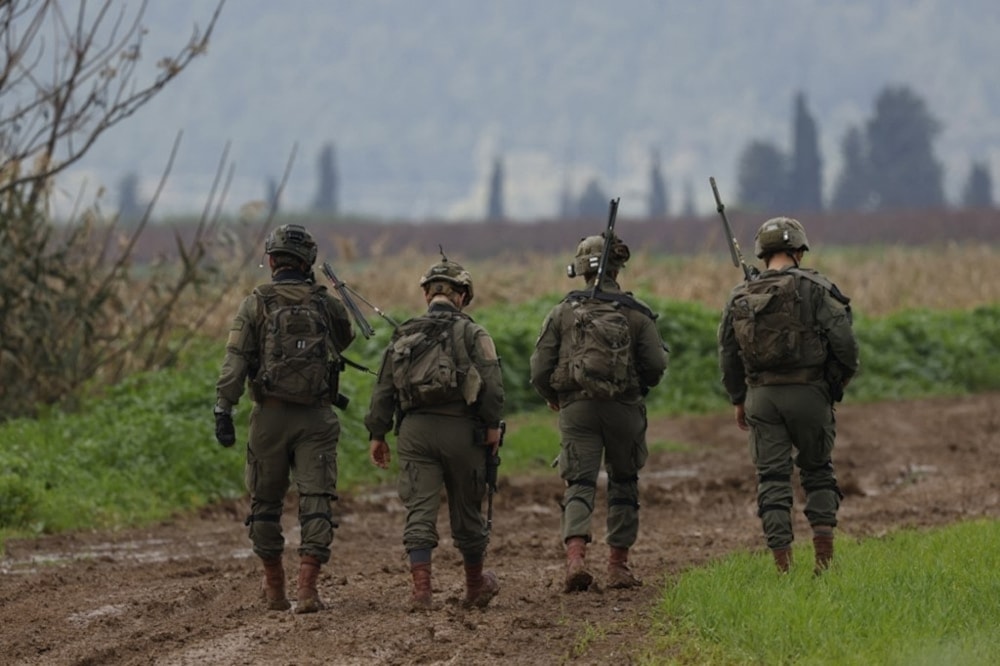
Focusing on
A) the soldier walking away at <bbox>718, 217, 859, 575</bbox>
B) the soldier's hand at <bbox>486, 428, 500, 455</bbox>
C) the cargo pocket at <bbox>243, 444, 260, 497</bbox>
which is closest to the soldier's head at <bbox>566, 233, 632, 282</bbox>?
the soldier walking away at <bbox>718, 217, 859, 575</bbox>

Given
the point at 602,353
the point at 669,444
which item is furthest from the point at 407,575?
the point at 669,444

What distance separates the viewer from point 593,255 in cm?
969

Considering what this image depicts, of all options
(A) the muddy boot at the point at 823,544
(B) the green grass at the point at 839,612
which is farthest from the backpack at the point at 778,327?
(B) the green grass at the point at 839,612

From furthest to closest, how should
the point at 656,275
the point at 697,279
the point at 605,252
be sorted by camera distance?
1. the point at 656,275
2. the point at 697,279
3. the point at 605,252

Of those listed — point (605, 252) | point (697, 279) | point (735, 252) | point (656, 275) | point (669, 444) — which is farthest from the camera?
point (656, 275)

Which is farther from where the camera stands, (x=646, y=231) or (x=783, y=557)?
(x=646, y=231)

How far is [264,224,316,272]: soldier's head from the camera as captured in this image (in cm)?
916

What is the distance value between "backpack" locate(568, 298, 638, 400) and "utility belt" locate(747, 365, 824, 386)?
2.47ft

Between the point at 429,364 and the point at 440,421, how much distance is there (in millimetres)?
325

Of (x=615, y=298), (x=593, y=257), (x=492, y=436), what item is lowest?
(x=492, y=436)

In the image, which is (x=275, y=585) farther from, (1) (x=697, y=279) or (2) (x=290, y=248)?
(1) (x=697, y=279)

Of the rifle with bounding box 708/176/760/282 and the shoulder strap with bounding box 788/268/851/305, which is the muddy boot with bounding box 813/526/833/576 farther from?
the rifle with bounding box 708/176/760/282

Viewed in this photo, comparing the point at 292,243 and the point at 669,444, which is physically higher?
the point at 292,243

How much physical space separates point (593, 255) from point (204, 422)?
6855mm
